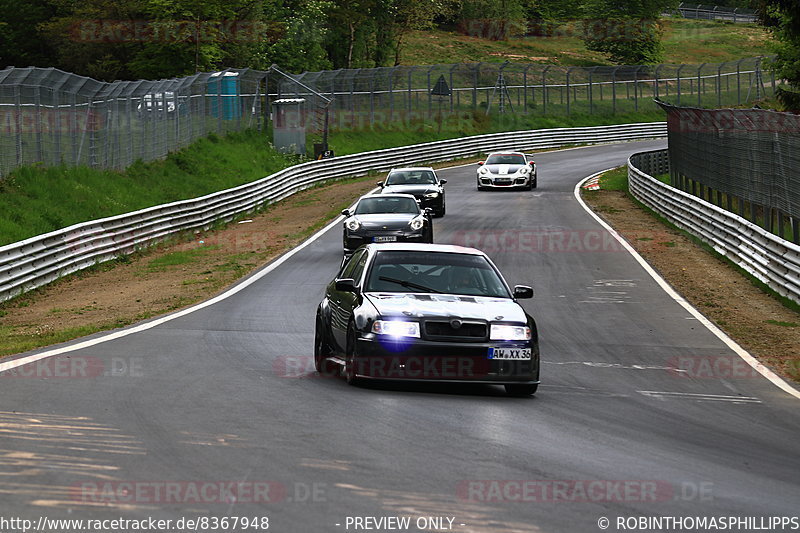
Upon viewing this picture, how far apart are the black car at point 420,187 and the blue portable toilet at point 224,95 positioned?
1293 cm

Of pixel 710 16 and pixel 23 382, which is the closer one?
pixel 23 382

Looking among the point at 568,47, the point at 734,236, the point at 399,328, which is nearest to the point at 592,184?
the point at 734,236

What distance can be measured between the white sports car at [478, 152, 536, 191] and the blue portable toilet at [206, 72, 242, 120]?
11.0 metres

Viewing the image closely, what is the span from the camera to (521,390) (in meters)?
10.7

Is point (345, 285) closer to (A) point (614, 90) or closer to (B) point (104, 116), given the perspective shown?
(B) point (104, 116)

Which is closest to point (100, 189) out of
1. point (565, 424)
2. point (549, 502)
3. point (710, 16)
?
point (565, 424)

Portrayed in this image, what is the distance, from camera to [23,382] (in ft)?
33.3

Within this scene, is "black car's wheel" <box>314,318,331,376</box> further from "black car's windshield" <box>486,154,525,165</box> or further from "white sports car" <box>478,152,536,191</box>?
→ "black car's windshield" <box>486,154,525,165</box>

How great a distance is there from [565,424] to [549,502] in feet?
8.87

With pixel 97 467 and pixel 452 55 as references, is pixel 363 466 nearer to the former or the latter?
pixel 97 467

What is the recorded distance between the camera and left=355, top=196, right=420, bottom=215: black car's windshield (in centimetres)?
2488

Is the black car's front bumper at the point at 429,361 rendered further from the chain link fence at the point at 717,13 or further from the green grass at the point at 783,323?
the chain link fence at the point at 717,13

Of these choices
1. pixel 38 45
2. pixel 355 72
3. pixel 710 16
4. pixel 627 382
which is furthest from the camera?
pixel 710 16

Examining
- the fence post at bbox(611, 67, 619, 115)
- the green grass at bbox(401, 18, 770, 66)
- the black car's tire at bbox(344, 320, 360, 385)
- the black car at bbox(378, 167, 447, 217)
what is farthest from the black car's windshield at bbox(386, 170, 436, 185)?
the green grass at bbox(401, 18, 770, 66)
